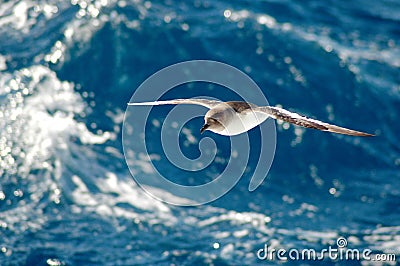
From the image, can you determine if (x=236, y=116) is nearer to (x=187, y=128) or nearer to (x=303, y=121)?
(x=303, y=121)

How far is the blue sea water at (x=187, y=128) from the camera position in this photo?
21984 millimetres

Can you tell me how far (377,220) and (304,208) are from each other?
252 cm

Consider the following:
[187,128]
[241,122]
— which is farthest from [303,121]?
[187,128]

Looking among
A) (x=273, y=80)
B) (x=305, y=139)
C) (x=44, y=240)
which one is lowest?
(x=44, y=240)

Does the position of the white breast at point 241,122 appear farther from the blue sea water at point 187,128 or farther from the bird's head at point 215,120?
the blue sea water at point 187,128

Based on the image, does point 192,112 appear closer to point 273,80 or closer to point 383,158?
point 273,80

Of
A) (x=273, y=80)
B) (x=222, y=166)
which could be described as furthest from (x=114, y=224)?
(x=273, y=80)

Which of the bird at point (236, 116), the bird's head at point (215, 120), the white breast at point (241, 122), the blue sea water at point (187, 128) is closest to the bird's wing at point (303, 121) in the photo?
the bird at point (236, 116)

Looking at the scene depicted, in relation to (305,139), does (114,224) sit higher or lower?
lower

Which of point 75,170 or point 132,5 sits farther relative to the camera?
point 132,5

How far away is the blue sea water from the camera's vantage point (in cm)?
2198

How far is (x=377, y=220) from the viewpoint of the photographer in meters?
22.6

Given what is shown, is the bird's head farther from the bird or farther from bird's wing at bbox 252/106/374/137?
bird's wing at bbox 252/106/374/137

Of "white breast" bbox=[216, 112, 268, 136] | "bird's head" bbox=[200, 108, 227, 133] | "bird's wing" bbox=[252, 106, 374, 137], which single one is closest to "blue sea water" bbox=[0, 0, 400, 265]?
"white breast" bbox=[216, 112, 268, 136]
